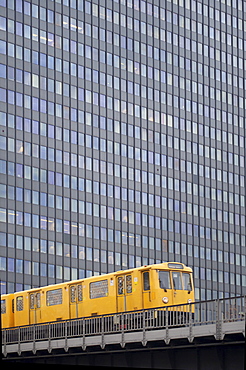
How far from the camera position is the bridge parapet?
30.7 meters

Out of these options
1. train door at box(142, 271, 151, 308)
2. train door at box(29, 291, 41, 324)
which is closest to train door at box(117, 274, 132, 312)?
train door at box(142, 271, 151, 308)

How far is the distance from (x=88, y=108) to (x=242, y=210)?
1482 inches

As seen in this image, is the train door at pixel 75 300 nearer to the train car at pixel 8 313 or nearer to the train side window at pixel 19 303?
the train side window at pixel 19 303

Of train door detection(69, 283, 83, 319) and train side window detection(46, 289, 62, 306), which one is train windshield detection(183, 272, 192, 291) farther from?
train side window detection(46, 289, 62, 306)

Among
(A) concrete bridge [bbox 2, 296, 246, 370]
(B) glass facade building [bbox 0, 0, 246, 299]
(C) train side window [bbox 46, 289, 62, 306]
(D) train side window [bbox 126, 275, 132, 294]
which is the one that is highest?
(B) glass facade building [bbox 0, 0, 246, 299]

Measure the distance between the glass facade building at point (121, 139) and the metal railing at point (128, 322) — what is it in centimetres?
5384

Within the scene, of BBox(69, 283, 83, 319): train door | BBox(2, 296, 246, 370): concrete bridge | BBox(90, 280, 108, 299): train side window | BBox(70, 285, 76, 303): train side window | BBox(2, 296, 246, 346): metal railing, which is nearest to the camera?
BBox(2, 296, 246, 370): concrete bridge

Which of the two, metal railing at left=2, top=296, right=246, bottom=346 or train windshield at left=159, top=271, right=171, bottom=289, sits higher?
train windshield at left=159, top=271, right=171, bottom=289

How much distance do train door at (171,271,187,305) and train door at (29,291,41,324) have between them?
1044 centimetres

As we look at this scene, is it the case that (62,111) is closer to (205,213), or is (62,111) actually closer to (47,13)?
(47,13)

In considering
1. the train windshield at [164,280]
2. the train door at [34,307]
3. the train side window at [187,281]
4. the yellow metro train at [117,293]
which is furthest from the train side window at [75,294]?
the train side window at [187,281]

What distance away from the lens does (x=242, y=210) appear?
437 feet

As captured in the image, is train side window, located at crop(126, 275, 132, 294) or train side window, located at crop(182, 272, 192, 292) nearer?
train side window, located at crop(126, 275, 132, 294)

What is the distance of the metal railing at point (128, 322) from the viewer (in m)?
32.3
